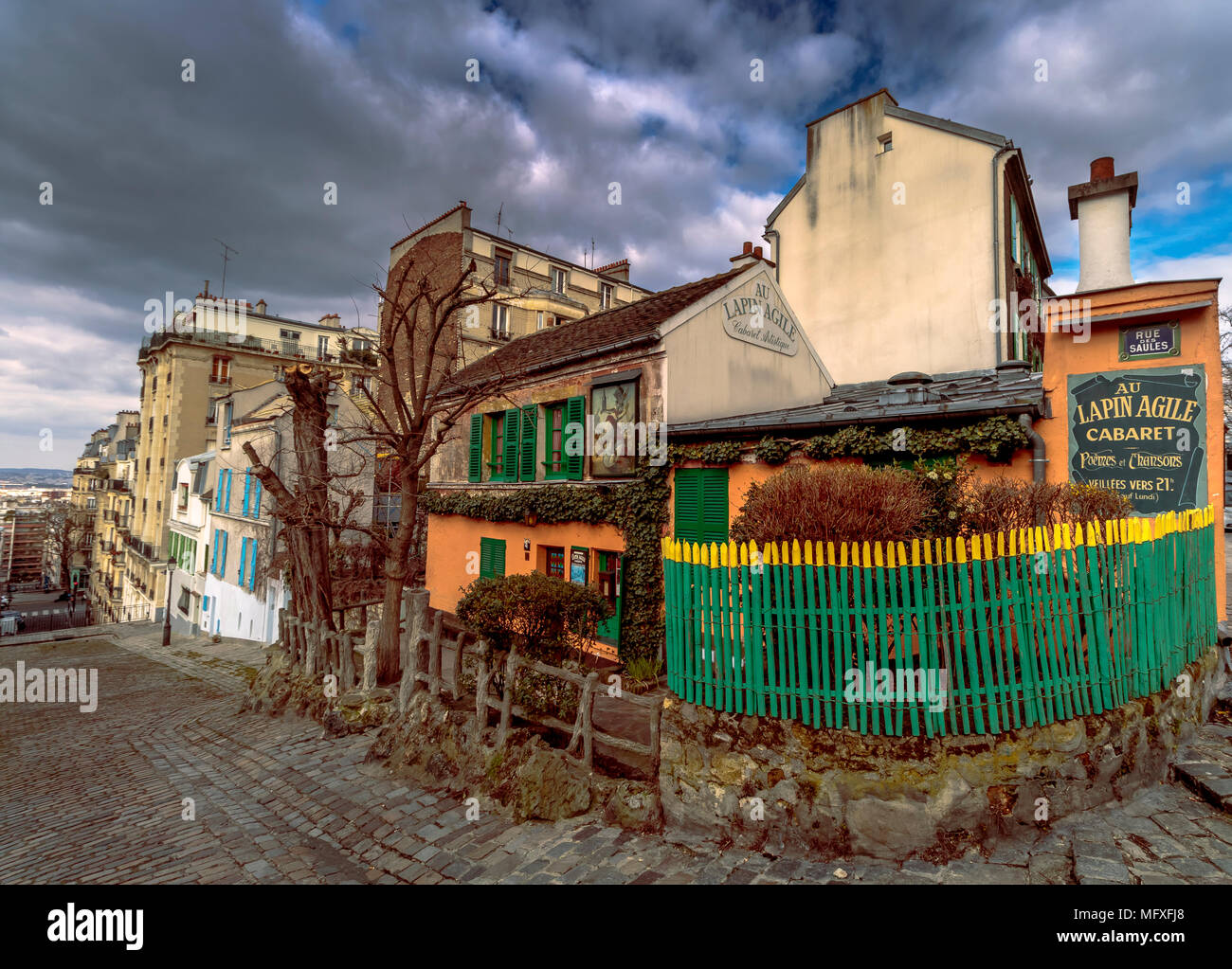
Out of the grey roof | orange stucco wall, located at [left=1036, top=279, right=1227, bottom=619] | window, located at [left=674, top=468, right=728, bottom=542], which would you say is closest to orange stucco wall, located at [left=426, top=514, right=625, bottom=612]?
window, located at [left=674, top=468, right=728, bottom=542]

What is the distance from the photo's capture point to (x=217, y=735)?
10562mm

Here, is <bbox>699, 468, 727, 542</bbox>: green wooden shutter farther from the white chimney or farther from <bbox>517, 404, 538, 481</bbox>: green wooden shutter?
the white chimney

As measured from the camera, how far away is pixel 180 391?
38469 millimetres

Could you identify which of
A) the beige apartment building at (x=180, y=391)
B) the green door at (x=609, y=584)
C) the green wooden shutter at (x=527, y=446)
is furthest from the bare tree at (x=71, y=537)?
the green door at (x=609, y=584)

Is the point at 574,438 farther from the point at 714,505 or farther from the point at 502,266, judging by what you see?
the point at 502,266

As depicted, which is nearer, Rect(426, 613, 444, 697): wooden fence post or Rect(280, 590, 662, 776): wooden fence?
Rect(280, 590, 662, 776): wooden fence

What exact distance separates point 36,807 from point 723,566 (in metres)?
10.0

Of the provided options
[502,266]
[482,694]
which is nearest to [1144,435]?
[482,694]

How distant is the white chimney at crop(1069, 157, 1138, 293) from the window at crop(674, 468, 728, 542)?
6.30 meters

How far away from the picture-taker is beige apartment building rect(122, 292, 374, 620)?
3812cm

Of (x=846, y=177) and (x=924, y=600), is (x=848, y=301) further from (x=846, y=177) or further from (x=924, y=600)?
(x=924, y=600)

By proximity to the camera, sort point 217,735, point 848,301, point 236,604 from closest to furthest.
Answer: point 217,735 < point 848,301 < point 236,604
